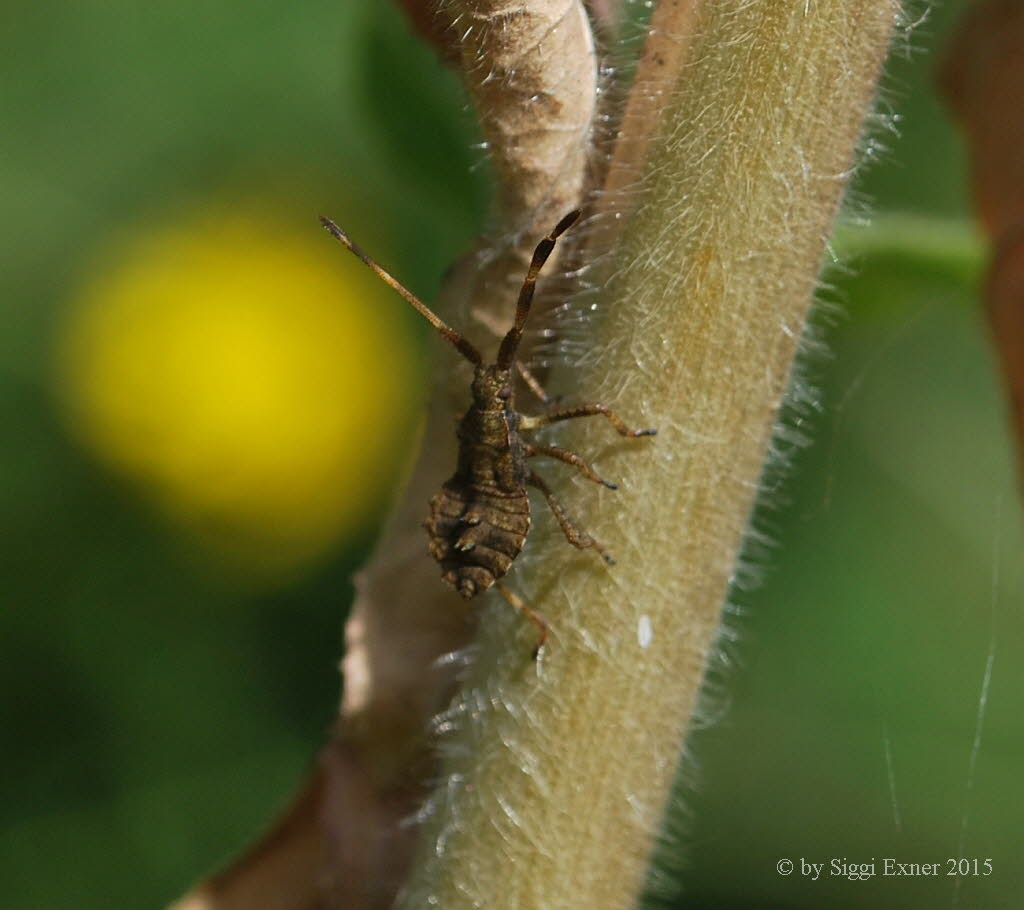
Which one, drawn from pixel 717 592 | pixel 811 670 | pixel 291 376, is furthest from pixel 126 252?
pixel 717 592

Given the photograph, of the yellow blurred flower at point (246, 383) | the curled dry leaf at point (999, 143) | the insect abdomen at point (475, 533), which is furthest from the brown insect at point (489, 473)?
the yellow blurred flower at point (246, 383)

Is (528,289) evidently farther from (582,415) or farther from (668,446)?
(668,446)

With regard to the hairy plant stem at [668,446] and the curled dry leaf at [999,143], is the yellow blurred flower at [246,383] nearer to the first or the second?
the curled dry leaf at [999,143]

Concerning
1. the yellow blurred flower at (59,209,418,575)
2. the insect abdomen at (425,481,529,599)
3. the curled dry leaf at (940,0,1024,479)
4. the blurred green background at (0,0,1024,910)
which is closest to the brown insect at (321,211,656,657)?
the insect abdomen at (425,481,529,599)

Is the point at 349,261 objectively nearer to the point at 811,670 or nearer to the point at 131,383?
the point at 131,383

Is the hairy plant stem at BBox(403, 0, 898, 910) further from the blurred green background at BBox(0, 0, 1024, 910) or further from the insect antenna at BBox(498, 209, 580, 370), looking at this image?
the blurred green background at BBox(0, 0, 1024, 910)

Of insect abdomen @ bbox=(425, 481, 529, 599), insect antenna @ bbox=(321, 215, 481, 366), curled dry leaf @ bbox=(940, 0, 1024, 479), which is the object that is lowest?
curled dry leaf @ bbox=(940, 0, 1024, 479)

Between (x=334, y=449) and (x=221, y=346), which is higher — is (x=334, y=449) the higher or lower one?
the lower one
